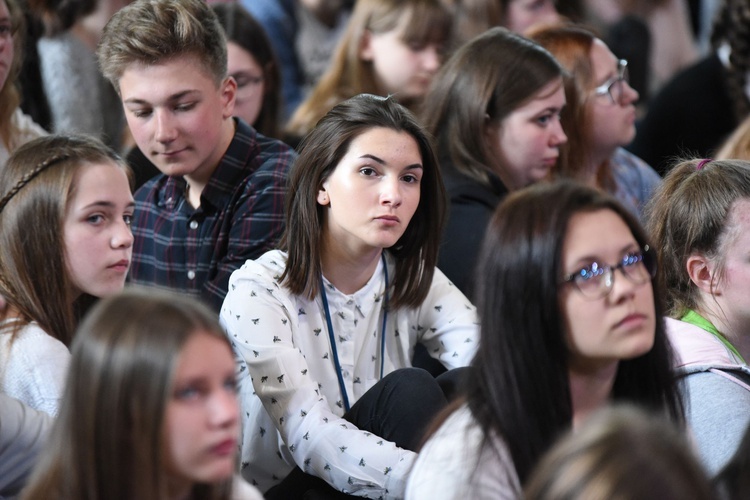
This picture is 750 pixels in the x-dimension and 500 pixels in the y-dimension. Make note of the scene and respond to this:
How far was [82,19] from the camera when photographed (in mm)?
3281

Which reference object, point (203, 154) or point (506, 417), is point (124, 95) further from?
point (506, 417)

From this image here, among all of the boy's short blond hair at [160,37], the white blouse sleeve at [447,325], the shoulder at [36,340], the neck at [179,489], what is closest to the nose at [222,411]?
the neck at [179,489]

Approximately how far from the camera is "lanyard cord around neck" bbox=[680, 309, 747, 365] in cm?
198

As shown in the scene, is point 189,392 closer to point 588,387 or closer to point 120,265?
point 588,387

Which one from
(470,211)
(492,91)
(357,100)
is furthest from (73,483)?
(492,91)

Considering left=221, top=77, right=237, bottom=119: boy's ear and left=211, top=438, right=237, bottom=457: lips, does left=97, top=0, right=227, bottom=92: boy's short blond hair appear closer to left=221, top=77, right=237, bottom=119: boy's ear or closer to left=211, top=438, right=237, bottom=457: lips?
left=221, top=77, right=237, bottom=119: boy's ear

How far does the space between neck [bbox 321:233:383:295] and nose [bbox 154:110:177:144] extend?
43 cm

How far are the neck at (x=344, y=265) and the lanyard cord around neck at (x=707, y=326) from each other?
604mm

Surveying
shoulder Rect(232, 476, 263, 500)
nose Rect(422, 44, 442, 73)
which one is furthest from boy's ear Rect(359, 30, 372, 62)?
shoulder Rect(232, 476, 263, 500)

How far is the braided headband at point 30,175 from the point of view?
75.9 inches

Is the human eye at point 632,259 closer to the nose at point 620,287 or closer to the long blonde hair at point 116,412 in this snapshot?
the nose at point 620,287

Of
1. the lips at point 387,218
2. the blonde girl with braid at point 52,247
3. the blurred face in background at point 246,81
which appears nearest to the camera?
the blonde girl with braid at point 52,247

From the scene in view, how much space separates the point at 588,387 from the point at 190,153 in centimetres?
109

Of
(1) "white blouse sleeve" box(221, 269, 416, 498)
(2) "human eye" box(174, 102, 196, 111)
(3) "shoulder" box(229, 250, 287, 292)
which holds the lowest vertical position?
(1) "white blouse sleeve" box(221, 269, 416, 498)
